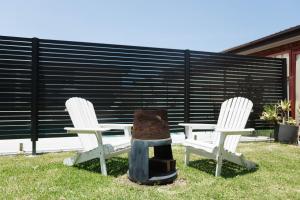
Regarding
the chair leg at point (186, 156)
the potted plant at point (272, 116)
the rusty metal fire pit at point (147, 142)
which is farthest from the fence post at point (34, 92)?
the potted plant at point (272, 116)

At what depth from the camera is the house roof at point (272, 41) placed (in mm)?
8828

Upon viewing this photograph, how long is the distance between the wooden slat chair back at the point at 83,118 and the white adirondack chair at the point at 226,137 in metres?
1.52

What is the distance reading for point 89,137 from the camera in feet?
16.8

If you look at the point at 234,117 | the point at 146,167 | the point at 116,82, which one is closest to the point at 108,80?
the point at 116,82

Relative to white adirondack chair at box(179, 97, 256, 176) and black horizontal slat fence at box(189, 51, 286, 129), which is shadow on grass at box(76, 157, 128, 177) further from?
black horizontal slat fence at box(189, 51, 286, 129)

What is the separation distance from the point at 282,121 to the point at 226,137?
392 cm

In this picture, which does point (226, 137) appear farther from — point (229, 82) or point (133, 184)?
point (229, 82)

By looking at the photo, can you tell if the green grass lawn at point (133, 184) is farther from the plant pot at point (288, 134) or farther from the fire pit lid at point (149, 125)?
the plant pot at point (288, 134)

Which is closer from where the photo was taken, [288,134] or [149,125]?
[149,125]

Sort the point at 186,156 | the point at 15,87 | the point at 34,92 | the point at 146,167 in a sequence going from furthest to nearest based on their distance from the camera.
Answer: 1. the point at 34,92
2. the point at 15,87
3. the point at 186,156
4. the point at 146,167

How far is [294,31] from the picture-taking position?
28.8 feet

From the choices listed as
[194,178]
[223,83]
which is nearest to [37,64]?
[194,178]

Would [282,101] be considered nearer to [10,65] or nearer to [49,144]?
[49,144]

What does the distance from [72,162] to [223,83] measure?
4885 mm
